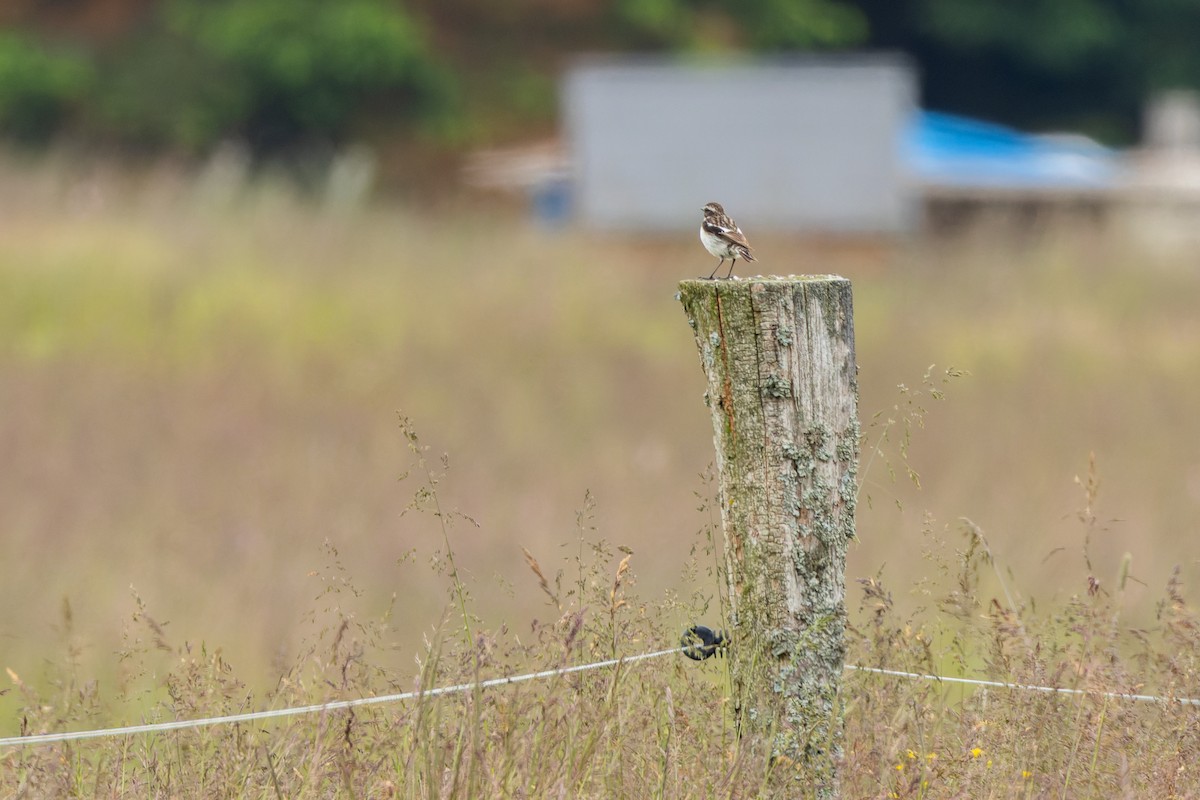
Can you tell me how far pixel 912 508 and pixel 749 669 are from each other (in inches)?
206

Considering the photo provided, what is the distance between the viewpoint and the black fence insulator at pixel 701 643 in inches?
142

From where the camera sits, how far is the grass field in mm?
3609

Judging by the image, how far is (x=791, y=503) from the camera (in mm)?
3432

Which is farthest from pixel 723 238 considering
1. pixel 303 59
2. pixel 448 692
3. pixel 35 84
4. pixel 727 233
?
pixel 35 84

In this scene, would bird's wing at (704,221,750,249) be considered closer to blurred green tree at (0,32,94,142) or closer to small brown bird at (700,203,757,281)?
small brown bird at (700,203,757,281)

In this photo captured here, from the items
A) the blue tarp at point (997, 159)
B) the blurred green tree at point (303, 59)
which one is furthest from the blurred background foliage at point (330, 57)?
the blue tarp at point (997, 159)

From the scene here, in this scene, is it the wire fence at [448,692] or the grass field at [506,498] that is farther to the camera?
the grass field at [506,498]

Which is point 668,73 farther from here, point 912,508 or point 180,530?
point 180,530

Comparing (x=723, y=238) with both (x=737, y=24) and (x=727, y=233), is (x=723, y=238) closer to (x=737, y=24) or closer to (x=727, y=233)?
(x=727, y=233)

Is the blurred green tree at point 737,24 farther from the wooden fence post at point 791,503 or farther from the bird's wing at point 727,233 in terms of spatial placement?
the wooden fence post at point 791,503

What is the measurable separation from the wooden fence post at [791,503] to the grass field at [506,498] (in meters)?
0.14

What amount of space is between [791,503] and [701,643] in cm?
44

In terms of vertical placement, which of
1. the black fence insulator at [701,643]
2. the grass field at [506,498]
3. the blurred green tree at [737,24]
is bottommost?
the grass field at [506,498]

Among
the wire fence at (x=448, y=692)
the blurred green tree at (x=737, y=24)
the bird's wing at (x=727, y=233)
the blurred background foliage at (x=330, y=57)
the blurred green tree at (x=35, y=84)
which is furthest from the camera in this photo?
the blurred green tree at (x=737, y=24)
